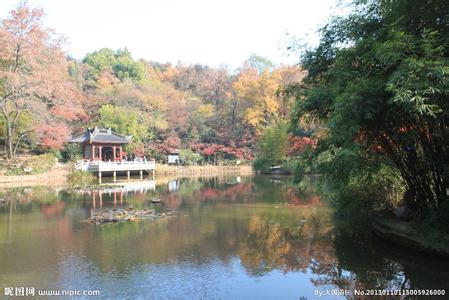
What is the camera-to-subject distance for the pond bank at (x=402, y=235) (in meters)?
7.12

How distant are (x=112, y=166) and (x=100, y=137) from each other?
309 cm

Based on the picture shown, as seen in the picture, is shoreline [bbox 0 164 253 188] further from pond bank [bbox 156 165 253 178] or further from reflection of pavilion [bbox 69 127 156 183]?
reflection of pavilion [bbox 69 127 156 183]

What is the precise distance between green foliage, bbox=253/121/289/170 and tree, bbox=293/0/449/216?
23.9 meters

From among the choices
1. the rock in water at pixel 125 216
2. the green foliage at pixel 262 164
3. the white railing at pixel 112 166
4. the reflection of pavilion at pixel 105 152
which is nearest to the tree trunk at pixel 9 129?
the white railing at pixel 112 166

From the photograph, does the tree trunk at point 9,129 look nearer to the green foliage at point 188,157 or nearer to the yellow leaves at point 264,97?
the green foliage at point 188,157

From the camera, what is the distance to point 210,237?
9.55 m

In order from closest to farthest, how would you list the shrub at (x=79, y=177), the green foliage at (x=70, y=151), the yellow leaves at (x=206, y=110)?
the shrub at (x=79, y=177) < the green foliage at (x=70, y=151) < the yellow leaves at (x=206, y=110)

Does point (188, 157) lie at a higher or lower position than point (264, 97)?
lower

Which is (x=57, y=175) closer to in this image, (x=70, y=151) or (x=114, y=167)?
(x=114, y=167)

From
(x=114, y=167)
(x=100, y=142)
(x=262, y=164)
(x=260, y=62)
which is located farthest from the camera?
(x=260, y=62)

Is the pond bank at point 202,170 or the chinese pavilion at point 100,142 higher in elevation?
the chinese pavilion at point 100,142

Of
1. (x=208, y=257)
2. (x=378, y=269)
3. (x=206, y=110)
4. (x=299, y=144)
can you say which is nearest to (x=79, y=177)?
(x=299, y=144)

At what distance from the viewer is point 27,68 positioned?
83.6ft

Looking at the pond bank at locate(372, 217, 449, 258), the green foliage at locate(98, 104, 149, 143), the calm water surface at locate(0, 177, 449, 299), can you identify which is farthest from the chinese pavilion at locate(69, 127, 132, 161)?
the pond bank at locate(372, 217, 449, 258)
